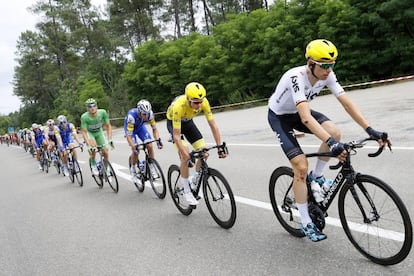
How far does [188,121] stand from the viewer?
19.7ft

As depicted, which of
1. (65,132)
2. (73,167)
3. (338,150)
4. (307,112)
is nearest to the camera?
(338,150)

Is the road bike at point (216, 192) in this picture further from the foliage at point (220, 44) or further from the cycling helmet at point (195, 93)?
the foliage at point (220, 44)

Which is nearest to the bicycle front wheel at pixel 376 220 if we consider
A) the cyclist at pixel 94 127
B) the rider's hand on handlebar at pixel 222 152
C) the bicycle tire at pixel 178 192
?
the rider's hand on handlebar at pixel 222 152

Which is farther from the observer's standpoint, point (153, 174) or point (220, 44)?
point (220, 44)

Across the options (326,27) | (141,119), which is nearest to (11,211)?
(141,119)

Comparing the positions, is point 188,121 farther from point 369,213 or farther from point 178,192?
point 369,213

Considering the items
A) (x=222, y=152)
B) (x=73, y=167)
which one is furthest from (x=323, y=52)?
(x=73, y=167)

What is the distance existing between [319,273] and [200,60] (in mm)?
26564

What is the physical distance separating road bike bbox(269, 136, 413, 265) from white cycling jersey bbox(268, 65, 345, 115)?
0.64 m

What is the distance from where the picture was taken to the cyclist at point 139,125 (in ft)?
22.2

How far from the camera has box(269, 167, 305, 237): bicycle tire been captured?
4.15 meters

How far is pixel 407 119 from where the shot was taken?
976cm

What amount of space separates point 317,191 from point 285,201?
2.05ft

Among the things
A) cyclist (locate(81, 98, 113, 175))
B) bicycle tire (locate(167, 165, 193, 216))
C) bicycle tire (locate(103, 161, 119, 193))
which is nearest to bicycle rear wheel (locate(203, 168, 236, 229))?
bicycle tire (locate(167, 165, 193, 216))
